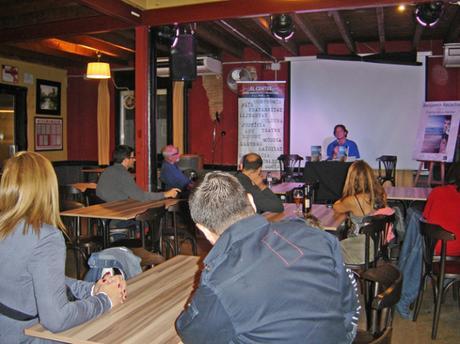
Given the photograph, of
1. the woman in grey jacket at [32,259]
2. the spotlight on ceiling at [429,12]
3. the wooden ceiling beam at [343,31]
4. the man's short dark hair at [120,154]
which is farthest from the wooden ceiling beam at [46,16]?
the woman in grey jacket at [32,259]

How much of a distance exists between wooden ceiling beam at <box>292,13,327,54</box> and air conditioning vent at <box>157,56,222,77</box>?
1.95 m

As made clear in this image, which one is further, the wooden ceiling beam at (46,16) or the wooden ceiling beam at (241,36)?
the wooden ceiling beam at (241,36)

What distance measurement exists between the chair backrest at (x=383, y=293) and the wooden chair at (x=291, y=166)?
6.21 meters

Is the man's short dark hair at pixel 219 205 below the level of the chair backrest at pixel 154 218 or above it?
above

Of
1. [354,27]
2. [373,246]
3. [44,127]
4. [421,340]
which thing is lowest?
[421,340]

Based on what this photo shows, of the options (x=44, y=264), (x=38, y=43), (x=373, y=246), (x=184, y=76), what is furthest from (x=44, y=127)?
(x=44, y=264)

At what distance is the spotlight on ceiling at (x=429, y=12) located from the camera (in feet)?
20.2

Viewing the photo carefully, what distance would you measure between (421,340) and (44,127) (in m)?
9.46

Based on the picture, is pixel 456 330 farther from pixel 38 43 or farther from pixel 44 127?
pixel 44 127

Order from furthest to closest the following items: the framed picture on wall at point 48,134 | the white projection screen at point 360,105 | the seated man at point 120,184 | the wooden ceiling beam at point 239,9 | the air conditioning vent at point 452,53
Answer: the framed picture on wall at point 48,134 < the white projection screen at point 360,105 < the air conditioning vent at point 452,53 < the wooden ceiling beam at point 239,9 < the seated man at point 120,184

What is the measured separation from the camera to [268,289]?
135 cm

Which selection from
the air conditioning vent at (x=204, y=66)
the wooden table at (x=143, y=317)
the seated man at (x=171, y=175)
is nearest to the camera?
the wooden table at (x=143, y=317)

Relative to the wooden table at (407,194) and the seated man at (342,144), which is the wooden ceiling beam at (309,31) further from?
the wooden table at (407,194)

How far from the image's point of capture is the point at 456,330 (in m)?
3.78
